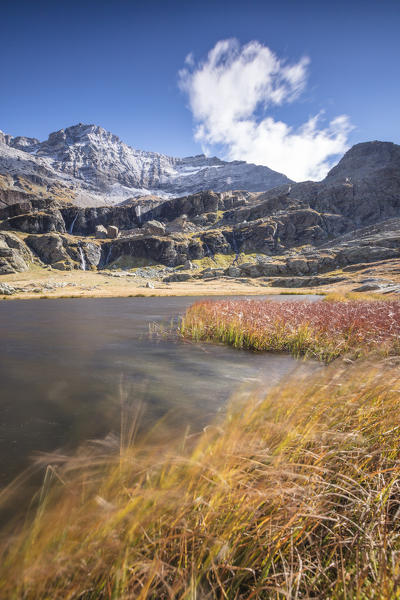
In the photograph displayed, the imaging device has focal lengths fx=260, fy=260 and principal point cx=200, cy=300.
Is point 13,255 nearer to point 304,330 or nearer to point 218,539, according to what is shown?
point 304,330

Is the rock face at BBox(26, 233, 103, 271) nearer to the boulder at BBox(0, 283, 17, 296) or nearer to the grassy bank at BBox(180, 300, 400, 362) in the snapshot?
the boulder at BBox(0, 283, 17, 296)

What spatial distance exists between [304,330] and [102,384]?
941 centimetres

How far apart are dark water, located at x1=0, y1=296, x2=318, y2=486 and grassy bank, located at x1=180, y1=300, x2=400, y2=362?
1118mm

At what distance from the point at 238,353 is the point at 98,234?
202892 mm

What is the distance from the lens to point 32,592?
1676mm

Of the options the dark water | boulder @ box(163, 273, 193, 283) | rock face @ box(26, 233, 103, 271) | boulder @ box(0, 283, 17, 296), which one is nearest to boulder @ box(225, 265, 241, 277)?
boulder @ box(163, 273, 193, 283)

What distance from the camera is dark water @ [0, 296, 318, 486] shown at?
19.7ft

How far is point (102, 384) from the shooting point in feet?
29.8

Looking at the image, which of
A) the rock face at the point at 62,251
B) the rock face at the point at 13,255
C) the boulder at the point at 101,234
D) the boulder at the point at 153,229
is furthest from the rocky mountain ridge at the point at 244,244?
the boulder at the point at 101,234

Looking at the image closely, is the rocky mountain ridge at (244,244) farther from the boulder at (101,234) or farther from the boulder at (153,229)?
the boulder at (101,234)

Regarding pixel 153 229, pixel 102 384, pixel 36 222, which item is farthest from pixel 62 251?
pixel 102 384

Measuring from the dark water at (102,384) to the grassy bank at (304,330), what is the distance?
1118mm

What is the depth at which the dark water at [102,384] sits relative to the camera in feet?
19.7

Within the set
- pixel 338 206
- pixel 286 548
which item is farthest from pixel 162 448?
pixel 338 206
